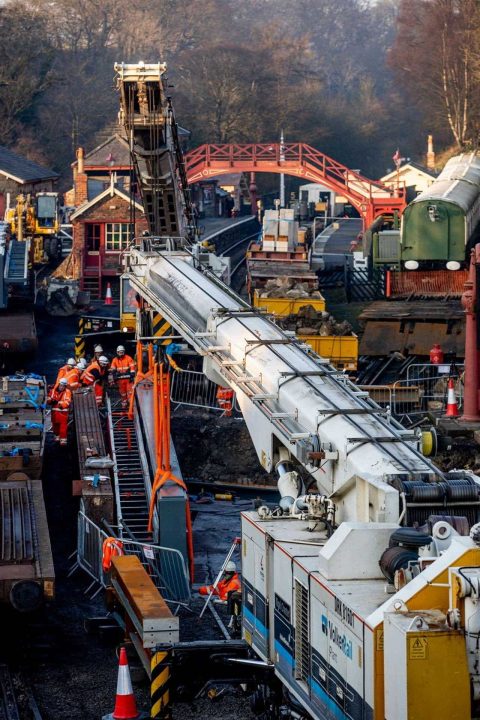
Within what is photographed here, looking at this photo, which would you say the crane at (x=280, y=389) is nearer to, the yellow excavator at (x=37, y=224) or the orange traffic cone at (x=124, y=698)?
the orange traffic cone at (x=124, y=698)

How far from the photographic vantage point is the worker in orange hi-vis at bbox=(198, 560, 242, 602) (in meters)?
18.6

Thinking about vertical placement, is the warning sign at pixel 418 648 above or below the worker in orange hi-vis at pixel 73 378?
below

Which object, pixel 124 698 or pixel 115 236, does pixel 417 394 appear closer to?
pixel 124 698

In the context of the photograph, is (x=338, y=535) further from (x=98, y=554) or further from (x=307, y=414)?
(x=98, y=554)

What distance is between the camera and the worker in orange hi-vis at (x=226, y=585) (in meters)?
18.6

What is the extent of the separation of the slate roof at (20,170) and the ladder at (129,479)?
96.0ft

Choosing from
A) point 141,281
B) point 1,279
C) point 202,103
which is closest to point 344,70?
point 202,103

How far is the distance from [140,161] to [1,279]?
8.92 m

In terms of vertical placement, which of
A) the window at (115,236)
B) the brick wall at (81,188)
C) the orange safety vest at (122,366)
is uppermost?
the brick wall at (81,188)

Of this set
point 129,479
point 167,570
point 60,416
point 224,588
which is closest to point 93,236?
point 60,416

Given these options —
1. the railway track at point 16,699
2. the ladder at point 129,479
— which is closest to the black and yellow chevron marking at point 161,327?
the ladder at point 129,479

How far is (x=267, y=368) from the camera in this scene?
1789 centimetres

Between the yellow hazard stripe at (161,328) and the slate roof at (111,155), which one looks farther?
the slate roof at (111,155)

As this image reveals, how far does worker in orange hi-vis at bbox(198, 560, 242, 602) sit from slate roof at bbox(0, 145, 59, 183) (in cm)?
3602
